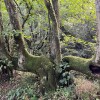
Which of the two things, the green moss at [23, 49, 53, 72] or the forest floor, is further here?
the green moss at [23, 49, 53, 72]

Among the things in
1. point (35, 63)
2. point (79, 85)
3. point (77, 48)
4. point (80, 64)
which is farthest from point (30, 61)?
point (77, 48)

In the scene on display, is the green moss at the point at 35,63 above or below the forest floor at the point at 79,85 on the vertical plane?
above

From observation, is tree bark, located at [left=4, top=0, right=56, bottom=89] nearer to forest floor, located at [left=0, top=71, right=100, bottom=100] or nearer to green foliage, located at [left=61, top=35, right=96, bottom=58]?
forest floor, located at [left=0, top=71, right=100, bottom=100]

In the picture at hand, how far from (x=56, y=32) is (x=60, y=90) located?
194 centimetres

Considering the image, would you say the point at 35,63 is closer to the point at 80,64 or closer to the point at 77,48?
the point at 80,64

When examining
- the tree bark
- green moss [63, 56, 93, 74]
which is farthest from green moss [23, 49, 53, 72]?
green moss [63, 56, 93, 74]

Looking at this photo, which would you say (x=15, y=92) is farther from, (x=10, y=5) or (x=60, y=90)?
(x=10, y=5)

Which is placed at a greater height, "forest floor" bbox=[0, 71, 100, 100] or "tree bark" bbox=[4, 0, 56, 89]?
"tree bark" bbox=[4, 0, 56, 89]

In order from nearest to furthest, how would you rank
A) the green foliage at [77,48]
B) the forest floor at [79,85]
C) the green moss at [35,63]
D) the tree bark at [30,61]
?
the forest floor at [79,85] < the tree bark at [30,61] < the green moss at [35,63] < the green foliage at [77,48]

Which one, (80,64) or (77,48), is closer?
(80,64)

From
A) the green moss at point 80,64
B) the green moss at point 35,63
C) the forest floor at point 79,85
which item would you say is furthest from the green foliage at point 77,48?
the green moss at point 80,64

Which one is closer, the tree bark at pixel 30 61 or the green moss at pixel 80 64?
the green moss at pixel 80 64

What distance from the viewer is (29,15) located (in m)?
8.56

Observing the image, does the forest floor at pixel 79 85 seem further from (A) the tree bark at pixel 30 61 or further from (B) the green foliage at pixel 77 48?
(B) the green foliage at pixel 77 48
